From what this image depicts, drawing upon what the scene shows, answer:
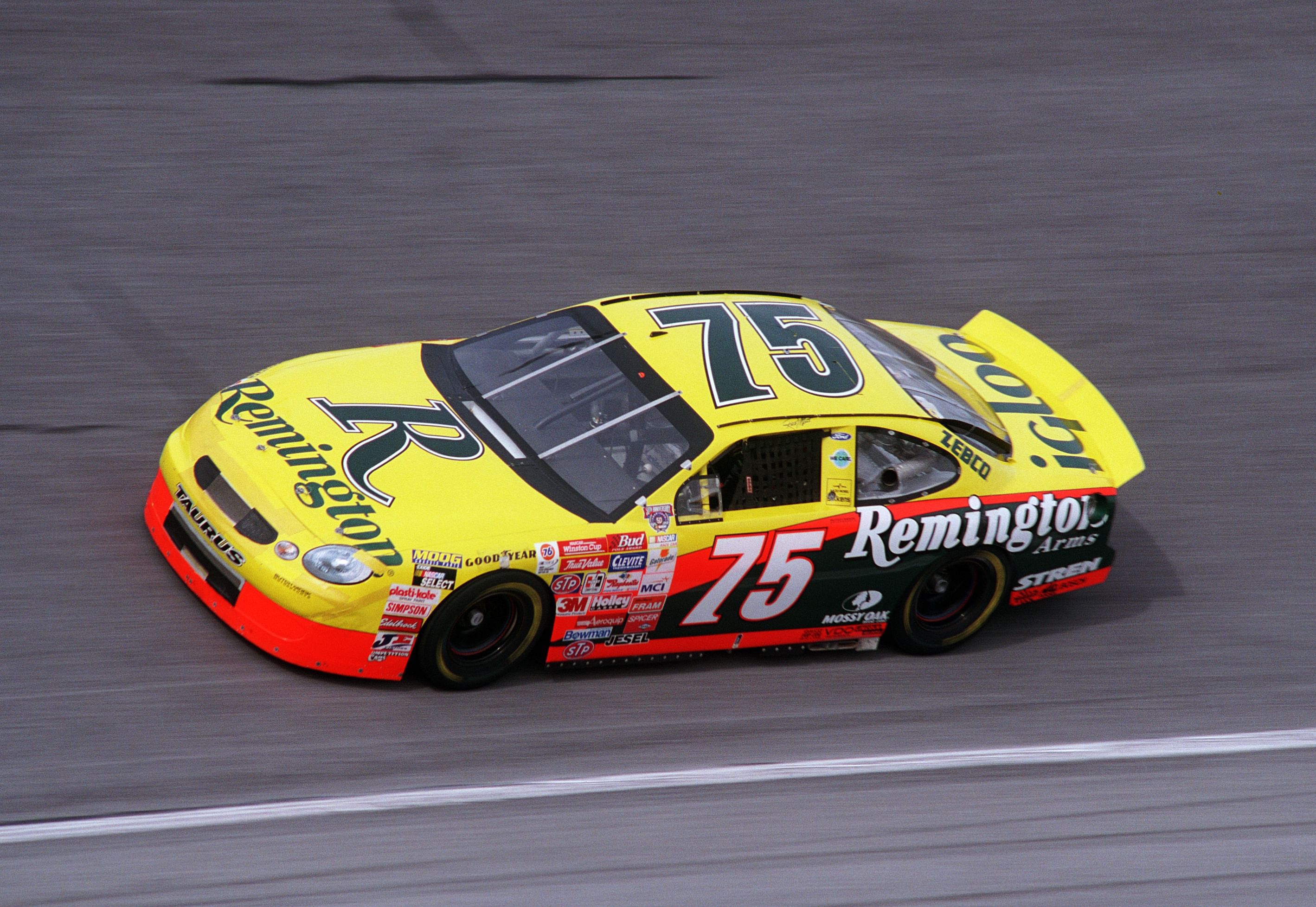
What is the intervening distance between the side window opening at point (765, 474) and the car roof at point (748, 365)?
111mm

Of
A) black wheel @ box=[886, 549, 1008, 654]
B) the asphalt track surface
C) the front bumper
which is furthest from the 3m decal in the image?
the front bumper

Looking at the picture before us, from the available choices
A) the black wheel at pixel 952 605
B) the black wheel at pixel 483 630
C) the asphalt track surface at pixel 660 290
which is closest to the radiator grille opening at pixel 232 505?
the asphalt track surface at pixel 660 290

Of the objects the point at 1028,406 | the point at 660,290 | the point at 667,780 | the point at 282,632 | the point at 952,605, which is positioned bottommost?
the point at 667,780

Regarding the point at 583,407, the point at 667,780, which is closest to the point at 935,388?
the point at 583,407

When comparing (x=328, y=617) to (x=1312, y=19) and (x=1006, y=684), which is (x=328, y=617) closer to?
(x=1006, y=684)

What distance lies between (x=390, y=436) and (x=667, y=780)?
1.96 metres

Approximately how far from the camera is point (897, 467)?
627 centimetres

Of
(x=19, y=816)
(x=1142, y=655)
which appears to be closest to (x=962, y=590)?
(x=1142, y=655)

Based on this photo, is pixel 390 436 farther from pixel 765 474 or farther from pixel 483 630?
pixel 765 474

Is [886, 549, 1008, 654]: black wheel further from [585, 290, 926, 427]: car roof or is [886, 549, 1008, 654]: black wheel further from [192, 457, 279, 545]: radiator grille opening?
[192, 457, 279, 545]: radiator grille opening

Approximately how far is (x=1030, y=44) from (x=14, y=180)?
349 inches

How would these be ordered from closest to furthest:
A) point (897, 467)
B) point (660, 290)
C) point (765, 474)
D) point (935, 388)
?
1. point (765, 474)
2. point (897, 467)
3. point (935, 388)
4. point (660, 290)

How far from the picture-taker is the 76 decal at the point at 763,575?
19.2ft

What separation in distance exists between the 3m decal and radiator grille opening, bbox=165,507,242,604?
3945 mm
